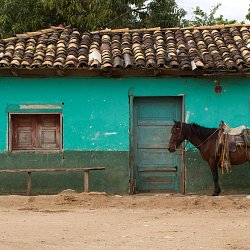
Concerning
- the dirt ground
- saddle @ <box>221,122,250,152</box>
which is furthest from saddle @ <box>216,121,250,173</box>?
the dirt ground

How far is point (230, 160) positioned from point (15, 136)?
4.60 metres

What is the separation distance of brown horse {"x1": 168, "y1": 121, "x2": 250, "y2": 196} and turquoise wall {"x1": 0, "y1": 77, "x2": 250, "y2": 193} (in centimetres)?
56

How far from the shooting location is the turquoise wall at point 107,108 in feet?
44.2

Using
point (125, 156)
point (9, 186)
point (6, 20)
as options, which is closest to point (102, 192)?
point (125, 156)

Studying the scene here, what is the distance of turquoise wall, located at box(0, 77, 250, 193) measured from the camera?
44.2 feet

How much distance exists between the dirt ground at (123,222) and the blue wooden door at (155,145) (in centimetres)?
76

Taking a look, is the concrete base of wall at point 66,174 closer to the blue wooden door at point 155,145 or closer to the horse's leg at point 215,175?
the blue wooden door at point 155,145

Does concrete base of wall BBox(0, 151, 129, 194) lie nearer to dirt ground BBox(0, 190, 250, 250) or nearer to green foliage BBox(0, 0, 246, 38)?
dirt ground BBox(0, 190, 250, 250)

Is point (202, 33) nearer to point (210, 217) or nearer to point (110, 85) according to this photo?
point (110, 85)

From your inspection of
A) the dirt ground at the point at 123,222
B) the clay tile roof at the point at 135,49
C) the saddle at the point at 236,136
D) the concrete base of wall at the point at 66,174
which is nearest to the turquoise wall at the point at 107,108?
the concrete base of wall at the point at 66,174

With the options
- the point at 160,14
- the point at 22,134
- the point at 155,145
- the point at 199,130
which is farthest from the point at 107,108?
the point at 160,14

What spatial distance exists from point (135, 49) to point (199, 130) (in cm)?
235

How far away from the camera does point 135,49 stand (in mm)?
13820

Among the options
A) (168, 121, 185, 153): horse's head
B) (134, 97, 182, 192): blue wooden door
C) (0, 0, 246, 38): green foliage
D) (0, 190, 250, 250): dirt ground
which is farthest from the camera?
(0, 0, 246, 38): green foliage
